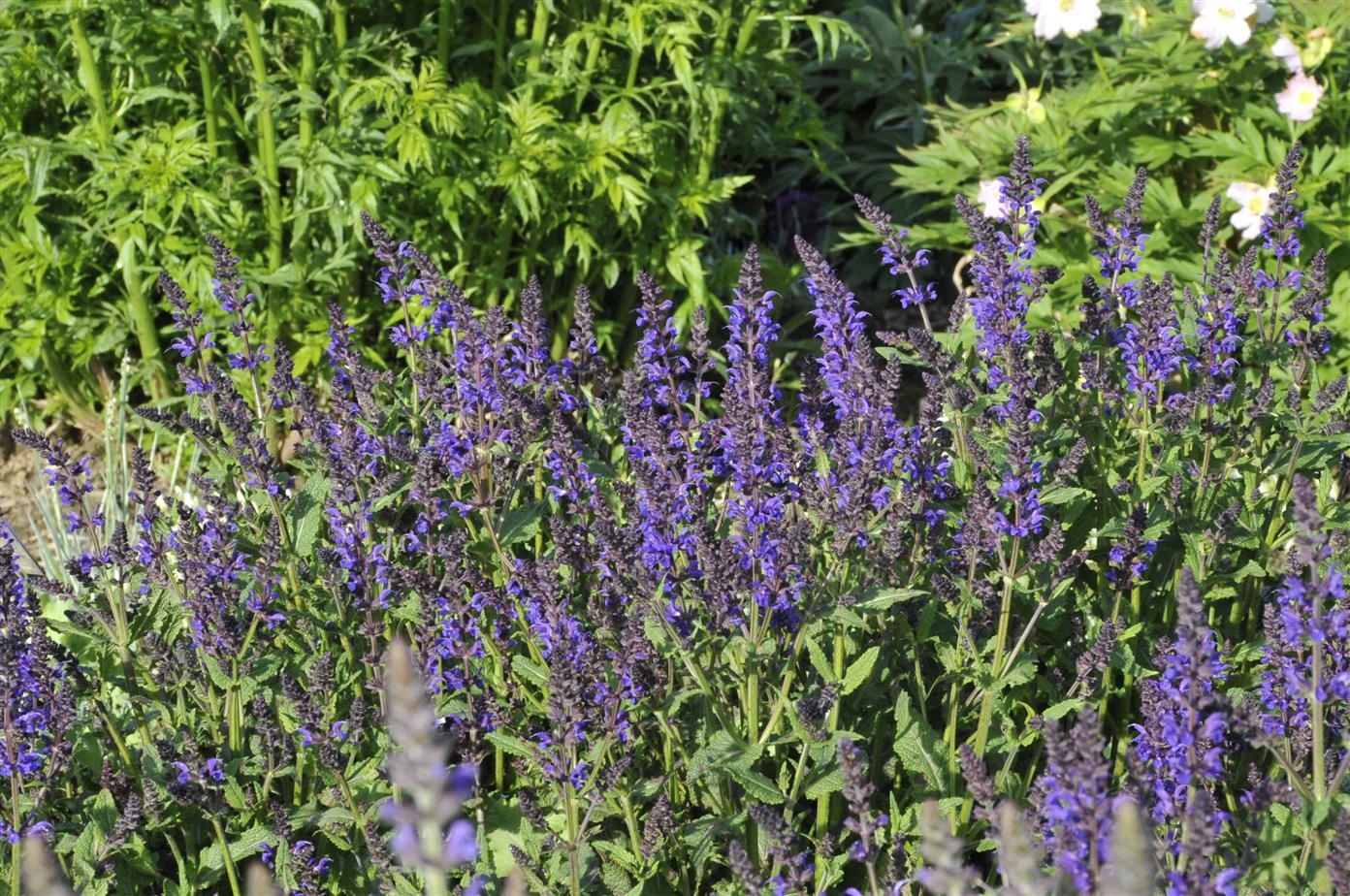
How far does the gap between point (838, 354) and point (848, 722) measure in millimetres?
770

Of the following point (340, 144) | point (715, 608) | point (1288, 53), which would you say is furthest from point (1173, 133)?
point (715, 608)

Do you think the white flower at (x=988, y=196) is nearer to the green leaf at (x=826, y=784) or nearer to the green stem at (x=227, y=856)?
the green leaf at (x=826, y=784)

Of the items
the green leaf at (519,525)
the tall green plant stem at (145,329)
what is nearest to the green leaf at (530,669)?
the green leaf at (519,525)

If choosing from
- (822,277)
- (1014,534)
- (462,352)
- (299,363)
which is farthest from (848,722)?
(299,363)

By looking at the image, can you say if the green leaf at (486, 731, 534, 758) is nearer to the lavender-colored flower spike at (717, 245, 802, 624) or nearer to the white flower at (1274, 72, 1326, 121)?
the lavender-colored flower spike at (717, 245, 802, 624)

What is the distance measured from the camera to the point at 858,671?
111 inches

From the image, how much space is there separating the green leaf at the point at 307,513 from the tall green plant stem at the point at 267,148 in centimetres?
177

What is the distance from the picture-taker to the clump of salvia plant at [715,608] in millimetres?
2682

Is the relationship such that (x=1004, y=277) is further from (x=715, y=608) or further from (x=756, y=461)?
(x=715, y=608)

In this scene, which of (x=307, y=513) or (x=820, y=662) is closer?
(x=820, y=662)

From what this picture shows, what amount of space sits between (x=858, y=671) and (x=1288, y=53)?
3146mm

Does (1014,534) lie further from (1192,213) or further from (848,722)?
(1192,213)

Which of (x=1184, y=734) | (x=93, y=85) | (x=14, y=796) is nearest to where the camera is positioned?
(x=1184, y=734)

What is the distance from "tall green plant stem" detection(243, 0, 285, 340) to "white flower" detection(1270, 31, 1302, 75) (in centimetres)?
327
